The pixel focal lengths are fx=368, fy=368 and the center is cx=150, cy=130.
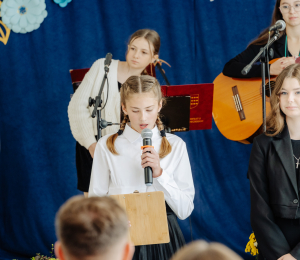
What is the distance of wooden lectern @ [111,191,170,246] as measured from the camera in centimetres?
155

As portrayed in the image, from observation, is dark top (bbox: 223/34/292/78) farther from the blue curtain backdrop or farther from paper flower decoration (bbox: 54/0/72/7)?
paper flower decoration (bbox: 54/0/72/7)

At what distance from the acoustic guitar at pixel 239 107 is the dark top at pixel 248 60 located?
5cm

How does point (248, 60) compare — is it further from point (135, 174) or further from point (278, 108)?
point (135, 174)

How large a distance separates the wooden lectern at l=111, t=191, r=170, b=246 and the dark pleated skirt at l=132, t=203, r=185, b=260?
16 cm

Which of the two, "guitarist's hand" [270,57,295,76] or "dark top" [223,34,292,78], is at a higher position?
"dark top" [223,34,292,78]

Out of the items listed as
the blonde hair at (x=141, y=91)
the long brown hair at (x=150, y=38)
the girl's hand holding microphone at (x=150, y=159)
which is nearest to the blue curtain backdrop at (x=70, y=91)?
the long brown hair at (x=150, y=38)

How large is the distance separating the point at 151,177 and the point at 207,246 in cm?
97

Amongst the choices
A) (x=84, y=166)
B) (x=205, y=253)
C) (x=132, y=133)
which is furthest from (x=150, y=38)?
(x=205, y=253)

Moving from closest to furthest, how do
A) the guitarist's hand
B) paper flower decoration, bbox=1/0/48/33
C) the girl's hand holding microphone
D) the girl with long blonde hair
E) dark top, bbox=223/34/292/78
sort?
the girl's hand holding microphone, the girl with long blonde hair, the guitarist's hand, dark top, bbox=223/34/292/78, paper flower decoration, bbox=1/0/48/33

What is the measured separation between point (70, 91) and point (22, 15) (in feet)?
2.89

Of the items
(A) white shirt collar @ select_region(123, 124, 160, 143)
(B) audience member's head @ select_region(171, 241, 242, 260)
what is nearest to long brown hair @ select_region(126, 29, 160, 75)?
(A) white shirt collar @ select_region(123, 124, 160, 143)

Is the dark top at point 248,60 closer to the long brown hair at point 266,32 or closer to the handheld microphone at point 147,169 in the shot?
the long brown hair at point 266,32

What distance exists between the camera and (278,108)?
2.07m

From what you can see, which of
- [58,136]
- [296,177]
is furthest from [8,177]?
[296,177]
